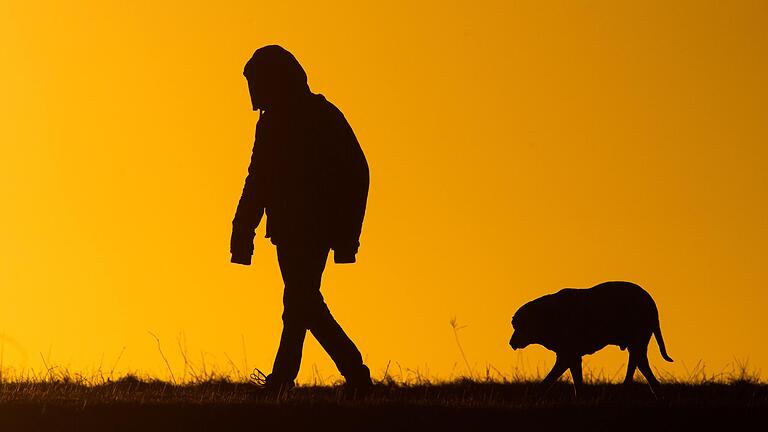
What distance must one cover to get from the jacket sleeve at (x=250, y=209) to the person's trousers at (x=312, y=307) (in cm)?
30

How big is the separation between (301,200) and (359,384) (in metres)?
1.50

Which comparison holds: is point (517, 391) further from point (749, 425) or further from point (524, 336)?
point (749, 425)

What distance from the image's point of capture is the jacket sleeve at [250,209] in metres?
12.6

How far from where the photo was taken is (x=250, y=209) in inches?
499

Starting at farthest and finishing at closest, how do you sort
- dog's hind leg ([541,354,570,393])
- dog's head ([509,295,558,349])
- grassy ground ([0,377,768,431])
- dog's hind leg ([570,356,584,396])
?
dog's head ([509,295,558,349])
dog's hind leg ([541,354,570,393])
dog's hind leg ([570,356,584,396])
grassy ground ([0,377,768,431])

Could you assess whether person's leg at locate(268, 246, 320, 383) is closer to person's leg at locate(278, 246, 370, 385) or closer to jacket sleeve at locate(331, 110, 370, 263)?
person's leg at locate(278, 246, 370, 385)

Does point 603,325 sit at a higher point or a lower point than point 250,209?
lower

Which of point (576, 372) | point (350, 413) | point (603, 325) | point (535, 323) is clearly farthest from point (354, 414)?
point (535, 323)

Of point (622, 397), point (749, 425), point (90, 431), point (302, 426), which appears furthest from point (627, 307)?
point (90, 431)

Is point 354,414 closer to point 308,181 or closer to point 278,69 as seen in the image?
point 308,181

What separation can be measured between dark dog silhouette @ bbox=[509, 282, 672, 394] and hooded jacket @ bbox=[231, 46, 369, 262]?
253cm

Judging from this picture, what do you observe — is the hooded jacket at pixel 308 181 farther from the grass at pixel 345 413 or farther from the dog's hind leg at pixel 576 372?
the dog's hind leg at pixel 576 372

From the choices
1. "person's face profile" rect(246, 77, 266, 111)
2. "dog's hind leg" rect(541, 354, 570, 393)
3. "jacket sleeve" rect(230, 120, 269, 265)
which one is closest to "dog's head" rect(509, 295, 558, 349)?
"dog's hind leg" rect(541, 354, 570, 393)

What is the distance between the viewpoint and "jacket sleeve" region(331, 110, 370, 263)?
1247 cm
